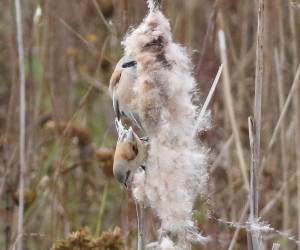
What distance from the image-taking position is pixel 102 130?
199cm

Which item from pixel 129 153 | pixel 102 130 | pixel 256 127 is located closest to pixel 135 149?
pixel 129 153

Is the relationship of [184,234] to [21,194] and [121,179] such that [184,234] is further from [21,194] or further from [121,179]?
[21,194]

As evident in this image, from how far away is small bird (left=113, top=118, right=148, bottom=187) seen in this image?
579mm

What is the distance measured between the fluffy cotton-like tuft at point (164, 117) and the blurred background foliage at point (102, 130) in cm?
43

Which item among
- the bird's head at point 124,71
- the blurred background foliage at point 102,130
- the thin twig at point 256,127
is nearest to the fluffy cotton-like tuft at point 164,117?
the bird's head at point 124,71

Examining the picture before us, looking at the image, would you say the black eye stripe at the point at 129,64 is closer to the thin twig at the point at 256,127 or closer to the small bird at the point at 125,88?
the small bird at the point at 125,88

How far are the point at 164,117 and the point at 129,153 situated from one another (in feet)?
0.18

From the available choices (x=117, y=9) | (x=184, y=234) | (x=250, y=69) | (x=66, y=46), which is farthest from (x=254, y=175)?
(x=66, y=46)

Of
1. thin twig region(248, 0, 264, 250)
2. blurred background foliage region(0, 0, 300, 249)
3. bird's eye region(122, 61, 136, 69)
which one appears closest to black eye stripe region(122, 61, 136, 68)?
bird's eye region(122, 61, 136, 69)

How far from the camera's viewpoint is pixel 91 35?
2.06 meters

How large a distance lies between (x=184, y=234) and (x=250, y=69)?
1535 millimetres

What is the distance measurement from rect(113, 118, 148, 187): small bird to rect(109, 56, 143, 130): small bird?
0.01 metres

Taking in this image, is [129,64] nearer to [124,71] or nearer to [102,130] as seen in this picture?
[124,71]

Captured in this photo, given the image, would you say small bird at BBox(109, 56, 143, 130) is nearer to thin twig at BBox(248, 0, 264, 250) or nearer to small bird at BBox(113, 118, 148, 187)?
small bird at BBox(113, 118, 148, 187)
